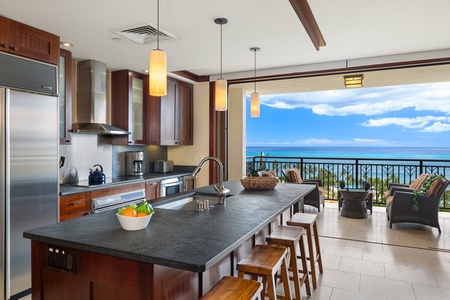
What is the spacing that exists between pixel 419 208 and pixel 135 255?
4754mm

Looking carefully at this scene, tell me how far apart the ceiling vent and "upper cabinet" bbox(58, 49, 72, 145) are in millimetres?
911

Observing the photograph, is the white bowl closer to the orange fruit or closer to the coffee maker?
the orange fruit

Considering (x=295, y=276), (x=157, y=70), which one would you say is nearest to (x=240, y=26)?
(x=157, y=70)

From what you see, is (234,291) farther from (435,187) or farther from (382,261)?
(435,187)

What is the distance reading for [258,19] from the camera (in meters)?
2.74

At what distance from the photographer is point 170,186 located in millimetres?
4758

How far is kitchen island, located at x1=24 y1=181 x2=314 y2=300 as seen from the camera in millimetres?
1359

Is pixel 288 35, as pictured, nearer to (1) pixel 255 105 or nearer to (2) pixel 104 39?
(1) pixel 255 105

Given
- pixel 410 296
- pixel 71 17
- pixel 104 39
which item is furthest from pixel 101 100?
pixel 410 296

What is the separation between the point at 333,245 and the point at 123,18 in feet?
11.8

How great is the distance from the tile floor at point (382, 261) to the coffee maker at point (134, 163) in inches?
113

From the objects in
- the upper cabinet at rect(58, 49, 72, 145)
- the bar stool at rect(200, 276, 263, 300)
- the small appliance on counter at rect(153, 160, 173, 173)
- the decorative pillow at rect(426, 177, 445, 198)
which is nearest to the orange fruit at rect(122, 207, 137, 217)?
the bar stool at rect(200, 276, 263, 300)

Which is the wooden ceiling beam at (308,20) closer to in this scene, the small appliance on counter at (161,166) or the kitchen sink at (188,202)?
the kitchen sink at (188,202)

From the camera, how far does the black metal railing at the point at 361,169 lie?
6.49 metres
